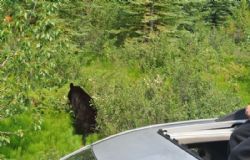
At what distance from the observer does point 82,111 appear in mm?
Answer: 8461

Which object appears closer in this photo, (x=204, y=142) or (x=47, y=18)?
(x=204, y=142)

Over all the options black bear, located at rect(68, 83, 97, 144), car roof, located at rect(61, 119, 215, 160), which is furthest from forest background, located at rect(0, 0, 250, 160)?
car roof, located at rect(61, 119, 215, 160)

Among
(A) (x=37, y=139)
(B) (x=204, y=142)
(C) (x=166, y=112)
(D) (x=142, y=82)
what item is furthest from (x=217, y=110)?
(B) (x=204, y=142)

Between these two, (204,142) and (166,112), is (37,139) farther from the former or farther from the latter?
(204,142)

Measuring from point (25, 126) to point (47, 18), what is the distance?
8.29 ft

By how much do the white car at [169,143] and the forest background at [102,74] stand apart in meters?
3.30

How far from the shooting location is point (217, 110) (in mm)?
7668

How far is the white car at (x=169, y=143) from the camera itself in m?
2.21

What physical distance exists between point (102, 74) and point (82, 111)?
6.69 ft

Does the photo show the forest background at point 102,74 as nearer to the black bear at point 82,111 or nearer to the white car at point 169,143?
the black bear at point 82,111

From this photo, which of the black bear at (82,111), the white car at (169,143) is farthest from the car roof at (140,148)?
the black bear at (82,111)

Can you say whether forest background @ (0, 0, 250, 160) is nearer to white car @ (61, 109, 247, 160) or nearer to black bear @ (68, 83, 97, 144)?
black bear @ (68, 83, 97, 144)

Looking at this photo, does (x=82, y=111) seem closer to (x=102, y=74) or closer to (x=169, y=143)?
(x=102, y=74)

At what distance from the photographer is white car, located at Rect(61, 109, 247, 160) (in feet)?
7.25
